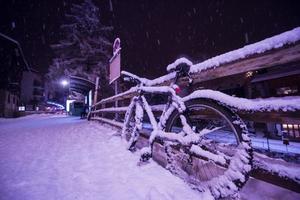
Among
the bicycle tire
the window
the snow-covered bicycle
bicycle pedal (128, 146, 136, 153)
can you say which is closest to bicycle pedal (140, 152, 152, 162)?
the snow-covered bicycle

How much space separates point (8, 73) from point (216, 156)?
38.6 m

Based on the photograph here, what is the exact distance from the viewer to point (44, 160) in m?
4.06

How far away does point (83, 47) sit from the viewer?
909 inches

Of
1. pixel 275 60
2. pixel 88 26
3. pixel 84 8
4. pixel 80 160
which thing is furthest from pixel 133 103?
pixel 84 8

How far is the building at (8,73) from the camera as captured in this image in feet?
91.0

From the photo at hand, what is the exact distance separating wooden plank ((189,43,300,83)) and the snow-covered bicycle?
0.79 ft

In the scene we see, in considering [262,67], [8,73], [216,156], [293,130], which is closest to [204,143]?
[216,156]

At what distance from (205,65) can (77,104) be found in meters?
25.8

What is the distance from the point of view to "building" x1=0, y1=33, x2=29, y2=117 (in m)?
27.7

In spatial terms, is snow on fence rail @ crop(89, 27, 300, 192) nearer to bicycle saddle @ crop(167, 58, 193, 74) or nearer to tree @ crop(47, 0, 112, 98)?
bicycle saddle @ crop(167, 58, 193, 74)

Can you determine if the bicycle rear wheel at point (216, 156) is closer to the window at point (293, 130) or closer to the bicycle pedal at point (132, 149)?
the bicycle pedal at point (132, 149)

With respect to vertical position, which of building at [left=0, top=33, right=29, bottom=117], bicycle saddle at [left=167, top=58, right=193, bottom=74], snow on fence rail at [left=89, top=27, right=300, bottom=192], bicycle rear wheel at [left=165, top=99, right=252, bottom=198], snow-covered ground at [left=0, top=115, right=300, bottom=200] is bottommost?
snow-covered ground at [left=0, top=115, right=300, bottom=200]

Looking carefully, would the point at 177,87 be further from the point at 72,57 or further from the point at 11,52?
the point at 11,52

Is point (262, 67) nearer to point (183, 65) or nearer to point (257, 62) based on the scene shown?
point (257, 62)
